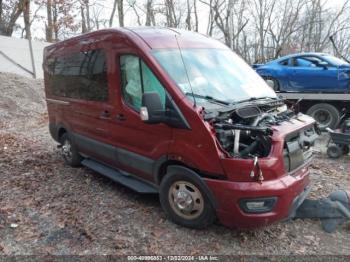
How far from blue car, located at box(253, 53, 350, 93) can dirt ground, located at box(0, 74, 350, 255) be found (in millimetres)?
4044

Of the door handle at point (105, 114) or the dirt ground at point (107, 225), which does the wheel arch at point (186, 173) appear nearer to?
the dirt ground at point (107, 225)

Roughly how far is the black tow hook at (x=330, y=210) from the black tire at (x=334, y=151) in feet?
10.9

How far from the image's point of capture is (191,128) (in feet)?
12.4

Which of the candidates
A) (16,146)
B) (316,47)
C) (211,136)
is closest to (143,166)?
(211,136)

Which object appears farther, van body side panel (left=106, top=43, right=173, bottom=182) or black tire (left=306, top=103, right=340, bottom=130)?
black tire (left=306, top=103, right=340, bottom=130)

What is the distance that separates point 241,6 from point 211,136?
3348 cm

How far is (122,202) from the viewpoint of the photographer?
4910 millimetres

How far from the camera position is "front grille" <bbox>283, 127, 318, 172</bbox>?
3779mm

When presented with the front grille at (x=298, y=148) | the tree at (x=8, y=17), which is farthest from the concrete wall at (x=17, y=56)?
the front grille at (x=298, y=148)

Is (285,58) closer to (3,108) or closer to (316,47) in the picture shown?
(3,108)

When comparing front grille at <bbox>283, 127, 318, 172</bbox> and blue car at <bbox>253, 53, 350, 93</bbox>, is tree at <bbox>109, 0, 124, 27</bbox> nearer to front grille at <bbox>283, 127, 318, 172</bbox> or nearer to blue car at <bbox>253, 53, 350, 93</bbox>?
blue car at <bbox>253, 53, 350, 93</bbox>

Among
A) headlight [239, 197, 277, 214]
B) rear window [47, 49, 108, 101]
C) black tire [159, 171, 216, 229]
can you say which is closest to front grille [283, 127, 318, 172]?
headlight [239, 197, 277, 214]

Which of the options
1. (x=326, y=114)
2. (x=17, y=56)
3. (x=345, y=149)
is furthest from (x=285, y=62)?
(x=17, y=56)

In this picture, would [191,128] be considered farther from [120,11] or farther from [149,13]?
[149,13]
